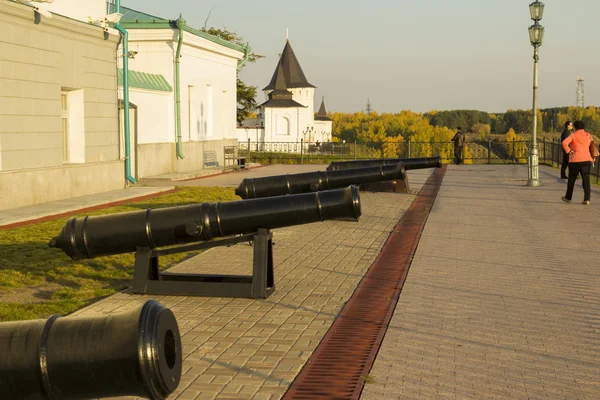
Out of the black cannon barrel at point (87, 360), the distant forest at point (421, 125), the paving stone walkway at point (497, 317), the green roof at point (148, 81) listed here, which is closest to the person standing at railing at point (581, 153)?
the paving stone walkway at point (497, 317)

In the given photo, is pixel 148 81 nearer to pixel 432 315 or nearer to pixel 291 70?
pixel 432 315

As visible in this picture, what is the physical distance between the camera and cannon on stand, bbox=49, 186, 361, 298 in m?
7.91

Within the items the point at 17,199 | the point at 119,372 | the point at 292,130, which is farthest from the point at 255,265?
the point at 292,130

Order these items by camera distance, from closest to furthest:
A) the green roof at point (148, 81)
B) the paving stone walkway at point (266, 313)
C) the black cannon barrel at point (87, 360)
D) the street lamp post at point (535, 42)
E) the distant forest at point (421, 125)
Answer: the black cannon barrel at point (87, 360) < the paving stone walkway at point (266, 313) < the street lamp post at point (535, 42) < the green roof at point (148, 81) < the distant forest at point (421, 125)

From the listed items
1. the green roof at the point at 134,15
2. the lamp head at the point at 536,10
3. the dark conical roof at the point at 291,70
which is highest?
the dark conical roof at the point at 291,70

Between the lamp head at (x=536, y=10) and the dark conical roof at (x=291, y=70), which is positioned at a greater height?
the dark conical roof at (x=291, y=70)

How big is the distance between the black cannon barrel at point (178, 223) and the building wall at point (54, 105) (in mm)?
8698

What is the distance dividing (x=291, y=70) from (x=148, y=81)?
82.9 m

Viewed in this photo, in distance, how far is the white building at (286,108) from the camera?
335ft

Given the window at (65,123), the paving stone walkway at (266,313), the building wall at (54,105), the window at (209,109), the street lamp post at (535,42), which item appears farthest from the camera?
the window at (209,109)

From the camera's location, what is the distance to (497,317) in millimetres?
7438

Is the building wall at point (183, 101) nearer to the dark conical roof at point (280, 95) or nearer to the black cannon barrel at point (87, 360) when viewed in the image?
the black cannon barrel at point (87, 360)

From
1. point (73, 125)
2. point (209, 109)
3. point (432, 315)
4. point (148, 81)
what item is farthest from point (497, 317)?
point (209, 109)

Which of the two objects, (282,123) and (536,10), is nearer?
(536,10)
